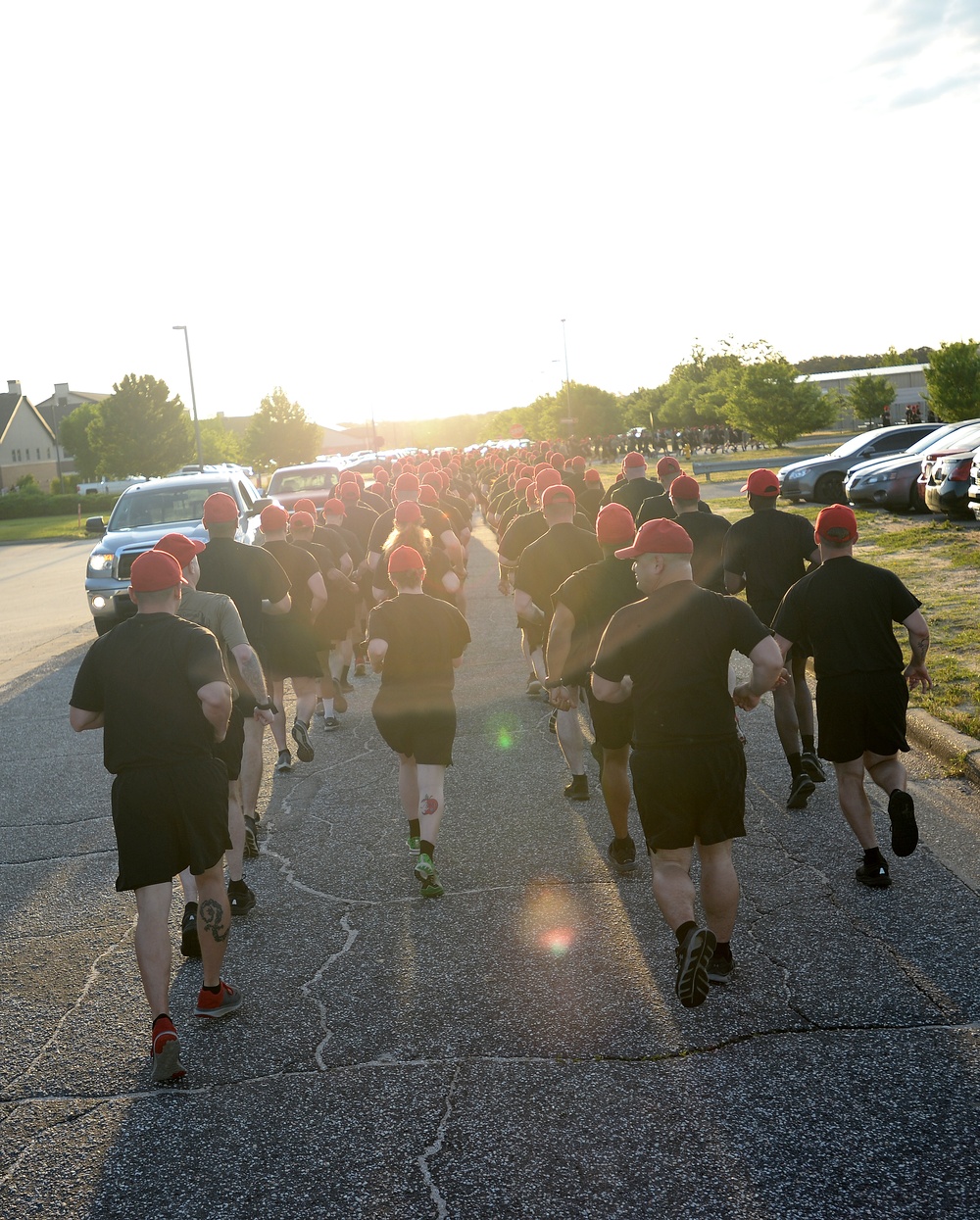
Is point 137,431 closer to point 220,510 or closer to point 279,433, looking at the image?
point 279,433

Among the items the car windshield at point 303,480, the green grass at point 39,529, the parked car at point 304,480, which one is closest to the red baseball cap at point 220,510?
the parked car at point 304,480

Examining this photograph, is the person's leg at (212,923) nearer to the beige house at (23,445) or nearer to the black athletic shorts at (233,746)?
the black athletic shorts at (233,746)

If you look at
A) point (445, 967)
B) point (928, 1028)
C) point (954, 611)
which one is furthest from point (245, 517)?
point (928, 1028)

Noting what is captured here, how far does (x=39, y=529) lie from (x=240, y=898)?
148 ft

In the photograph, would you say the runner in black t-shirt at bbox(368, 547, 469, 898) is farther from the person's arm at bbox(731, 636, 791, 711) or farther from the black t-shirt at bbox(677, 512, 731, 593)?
the black t-shirt at bbox(677, 512, 731, 593)

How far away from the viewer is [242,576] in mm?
7844

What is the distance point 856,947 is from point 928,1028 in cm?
78

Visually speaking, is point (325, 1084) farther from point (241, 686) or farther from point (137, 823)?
point (241, 686)

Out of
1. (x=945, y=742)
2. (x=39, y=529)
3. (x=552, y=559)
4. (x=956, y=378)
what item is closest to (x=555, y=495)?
(x=552, y=559)

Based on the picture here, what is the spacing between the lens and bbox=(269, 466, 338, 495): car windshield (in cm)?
2536

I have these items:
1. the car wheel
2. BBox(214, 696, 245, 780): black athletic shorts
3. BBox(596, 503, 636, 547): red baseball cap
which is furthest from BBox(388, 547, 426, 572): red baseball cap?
the car wheel

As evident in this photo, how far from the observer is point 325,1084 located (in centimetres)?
441

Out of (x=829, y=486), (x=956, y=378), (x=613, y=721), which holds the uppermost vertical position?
(x=956, y=378)

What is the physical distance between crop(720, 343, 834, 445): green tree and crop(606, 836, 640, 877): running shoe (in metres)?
45.6
